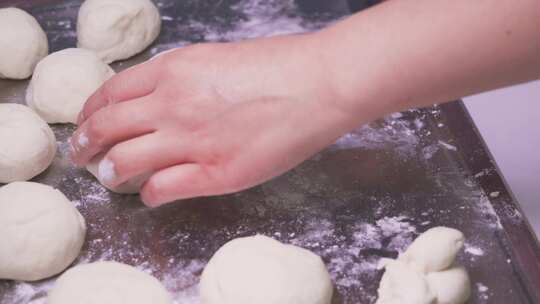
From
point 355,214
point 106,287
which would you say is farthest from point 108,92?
point 355,214

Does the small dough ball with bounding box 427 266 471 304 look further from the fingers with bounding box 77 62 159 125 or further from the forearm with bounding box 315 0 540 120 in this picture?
the fingers with bounding box 77 62 159 125

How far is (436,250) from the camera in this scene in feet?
4.01

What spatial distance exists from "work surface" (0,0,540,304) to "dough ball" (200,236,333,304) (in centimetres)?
9

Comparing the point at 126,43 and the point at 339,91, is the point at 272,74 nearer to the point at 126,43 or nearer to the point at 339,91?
the point at 339,91

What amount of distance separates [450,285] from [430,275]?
4cm

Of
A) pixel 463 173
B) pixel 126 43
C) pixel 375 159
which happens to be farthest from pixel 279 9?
pixel 463 173

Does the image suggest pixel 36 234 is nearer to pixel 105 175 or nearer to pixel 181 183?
pixel 105 175

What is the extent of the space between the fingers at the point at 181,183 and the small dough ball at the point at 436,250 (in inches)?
15.4

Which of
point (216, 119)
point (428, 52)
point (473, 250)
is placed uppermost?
point (428, 52)

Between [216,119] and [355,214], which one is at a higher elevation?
[216,119]

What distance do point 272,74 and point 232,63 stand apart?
0.09 metres

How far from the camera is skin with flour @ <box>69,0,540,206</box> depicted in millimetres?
1104

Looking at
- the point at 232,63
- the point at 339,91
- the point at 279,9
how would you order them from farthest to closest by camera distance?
the point at 279,9 → the point at 232,63 → the point at 339,91

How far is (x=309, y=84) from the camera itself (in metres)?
1.17
